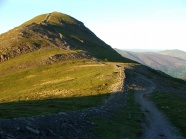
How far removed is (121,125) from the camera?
46.6m

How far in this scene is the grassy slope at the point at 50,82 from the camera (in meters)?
64.4

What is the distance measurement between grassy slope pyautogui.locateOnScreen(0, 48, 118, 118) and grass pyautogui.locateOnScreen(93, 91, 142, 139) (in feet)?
25.9

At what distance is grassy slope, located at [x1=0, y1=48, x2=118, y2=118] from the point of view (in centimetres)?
6444

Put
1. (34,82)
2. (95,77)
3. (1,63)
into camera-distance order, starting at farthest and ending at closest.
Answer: (1,63)
(34,82)
(95,77)

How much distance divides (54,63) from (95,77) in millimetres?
46438

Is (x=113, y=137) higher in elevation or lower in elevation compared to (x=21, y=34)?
lower

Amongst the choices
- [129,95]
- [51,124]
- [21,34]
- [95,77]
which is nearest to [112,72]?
[95,77]

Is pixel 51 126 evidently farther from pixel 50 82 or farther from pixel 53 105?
pixel 50 82

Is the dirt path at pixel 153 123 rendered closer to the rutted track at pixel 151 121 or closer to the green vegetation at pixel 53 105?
the rutted track at pixel 151 121

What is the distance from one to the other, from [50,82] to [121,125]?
197ft

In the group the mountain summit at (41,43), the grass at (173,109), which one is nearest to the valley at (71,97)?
the grass at (173,109)

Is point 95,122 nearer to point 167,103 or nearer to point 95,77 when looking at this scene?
point 167,103

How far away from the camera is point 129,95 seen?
75500 millimetres

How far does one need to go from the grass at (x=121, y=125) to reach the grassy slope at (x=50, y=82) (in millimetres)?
7883
